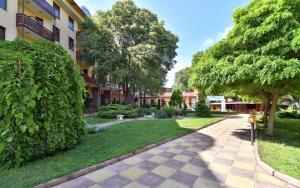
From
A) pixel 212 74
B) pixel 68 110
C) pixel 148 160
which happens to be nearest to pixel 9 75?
pixel 68 110

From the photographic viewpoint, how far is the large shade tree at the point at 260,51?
244 inches

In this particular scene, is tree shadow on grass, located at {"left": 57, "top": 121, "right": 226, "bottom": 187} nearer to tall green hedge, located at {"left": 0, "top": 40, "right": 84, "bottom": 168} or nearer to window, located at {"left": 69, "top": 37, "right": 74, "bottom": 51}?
tall green hedge, located at {"left": 0, "top": 40, "right": 84, "bottom": 168}

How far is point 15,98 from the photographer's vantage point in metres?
3.94

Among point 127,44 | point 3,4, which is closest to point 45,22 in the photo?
point 3,4

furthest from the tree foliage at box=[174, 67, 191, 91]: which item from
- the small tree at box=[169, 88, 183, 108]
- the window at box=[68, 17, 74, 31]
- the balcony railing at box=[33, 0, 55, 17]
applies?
the balcony railing at box=[33, 0, 55, 17]

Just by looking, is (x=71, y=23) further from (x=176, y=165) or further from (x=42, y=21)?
(x=176, y=165)

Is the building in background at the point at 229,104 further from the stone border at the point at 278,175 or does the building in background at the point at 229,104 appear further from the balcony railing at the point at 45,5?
the stone border at the point at 278,175

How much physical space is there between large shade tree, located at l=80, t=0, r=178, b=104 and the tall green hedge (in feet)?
43.6

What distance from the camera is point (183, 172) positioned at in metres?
4.27

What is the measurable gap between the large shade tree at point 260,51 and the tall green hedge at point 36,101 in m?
5.19

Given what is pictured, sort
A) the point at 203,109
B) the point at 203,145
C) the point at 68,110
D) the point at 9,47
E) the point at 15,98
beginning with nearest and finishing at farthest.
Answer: the point at 15,98 → the point at 9,47 → the point at 68,110 → the point at 203,145 → the point at 203,109

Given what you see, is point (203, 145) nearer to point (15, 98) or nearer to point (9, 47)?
point (15, 98)

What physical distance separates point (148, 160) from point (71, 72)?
3.32 metres

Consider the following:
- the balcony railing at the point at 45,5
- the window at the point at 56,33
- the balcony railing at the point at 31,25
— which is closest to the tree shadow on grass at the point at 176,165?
the balcony railing at the point at 31,25
